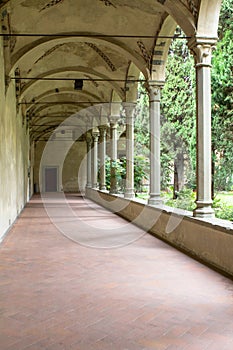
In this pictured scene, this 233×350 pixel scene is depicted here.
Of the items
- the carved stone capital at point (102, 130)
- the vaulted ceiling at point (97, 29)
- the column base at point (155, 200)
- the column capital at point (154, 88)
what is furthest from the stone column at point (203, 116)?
the carved stone capital at point (102, 130)

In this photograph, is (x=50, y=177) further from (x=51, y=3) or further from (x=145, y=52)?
(x=51, y=3)

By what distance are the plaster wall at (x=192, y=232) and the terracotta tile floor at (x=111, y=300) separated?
220mm

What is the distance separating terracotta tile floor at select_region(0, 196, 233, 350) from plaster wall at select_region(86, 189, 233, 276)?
22 centimetres

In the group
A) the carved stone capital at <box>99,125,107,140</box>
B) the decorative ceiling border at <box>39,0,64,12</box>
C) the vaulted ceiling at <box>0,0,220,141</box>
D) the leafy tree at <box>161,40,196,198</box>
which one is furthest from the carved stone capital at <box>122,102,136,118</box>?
the carved stone capital at <box>99,125,107,140</box>

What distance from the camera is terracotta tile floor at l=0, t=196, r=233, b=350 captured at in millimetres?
3252

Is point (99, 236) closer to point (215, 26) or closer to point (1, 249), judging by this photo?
point (1, 249)

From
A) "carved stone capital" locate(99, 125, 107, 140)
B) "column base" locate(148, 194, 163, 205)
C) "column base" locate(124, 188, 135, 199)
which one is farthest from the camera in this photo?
"carved stone capital" locate(99, 125, 107, 140)

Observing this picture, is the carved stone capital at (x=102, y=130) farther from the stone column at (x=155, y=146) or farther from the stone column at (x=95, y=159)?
the stone column at (x=155, y=146)

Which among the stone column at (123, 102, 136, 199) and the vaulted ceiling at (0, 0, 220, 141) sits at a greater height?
the vaulted ceiling at (0, 0, 220, 141)

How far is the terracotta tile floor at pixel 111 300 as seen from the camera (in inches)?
128

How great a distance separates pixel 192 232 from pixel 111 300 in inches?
111

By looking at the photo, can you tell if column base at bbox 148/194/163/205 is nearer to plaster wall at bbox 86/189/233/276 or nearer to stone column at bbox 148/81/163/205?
stone column at bbox 148/81/163/205

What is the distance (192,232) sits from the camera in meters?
6.80

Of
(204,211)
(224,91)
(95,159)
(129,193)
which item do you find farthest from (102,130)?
(204,211)
